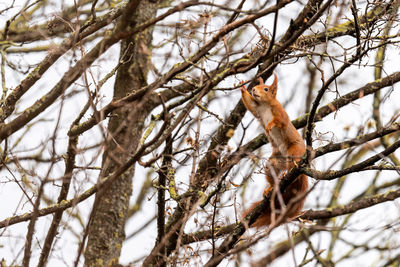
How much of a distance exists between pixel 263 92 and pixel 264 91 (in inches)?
2.8

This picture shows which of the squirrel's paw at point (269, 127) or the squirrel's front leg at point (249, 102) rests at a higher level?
the squirrel's front leg at point (249, 102)

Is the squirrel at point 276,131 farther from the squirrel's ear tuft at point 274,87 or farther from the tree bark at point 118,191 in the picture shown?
the tree bark at point 118,191

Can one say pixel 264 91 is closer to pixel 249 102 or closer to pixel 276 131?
pixel 249 102


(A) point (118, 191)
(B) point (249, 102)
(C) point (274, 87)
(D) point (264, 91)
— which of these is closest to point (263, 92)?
(D) point (264, 91)

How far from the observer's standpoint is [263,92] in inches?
194

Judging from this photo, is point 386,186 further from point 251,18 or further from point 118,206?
point 251,18

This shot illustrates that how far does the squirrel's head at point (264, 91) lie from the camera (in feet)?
15.7

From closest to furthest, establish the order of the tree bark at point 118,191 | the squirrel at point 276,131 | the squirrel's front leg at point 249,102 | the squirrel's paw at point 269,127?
the tree bark at point 118,191 < the squirrel at point 276,131 < the squirrel's paw at point 269,127 < the squirrel's front leg at point 249,102

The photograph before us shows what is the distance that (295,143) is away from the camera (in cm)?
463

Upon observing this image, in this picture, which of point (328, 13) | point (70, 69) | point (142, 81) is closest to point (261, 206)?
point (328, 13)

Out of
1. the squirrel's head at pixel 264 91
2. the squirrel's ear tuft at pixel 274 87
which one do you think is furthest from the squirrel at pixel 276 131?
the squirrel's ear tuft at pixel 274 87

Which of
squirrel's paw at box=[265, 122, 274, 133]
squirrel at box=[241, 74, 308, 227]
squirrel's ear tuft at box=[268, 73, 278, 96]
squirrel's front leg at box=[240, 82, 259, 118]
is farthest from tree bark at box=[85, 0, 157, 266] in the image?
squirrel's ear tuft at box=[268, 73, 278, 96]

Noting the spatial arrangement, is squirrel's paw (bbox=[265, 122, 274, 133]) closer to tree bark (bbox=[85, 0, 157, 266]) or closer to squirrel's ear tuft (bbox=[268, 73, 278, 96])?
squirrel's ear tuft (bbox=[268, 73, 278, 96])

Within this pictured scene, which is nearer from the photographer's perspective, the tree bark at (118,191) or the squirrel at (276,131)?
the tree bark at (118,191)
